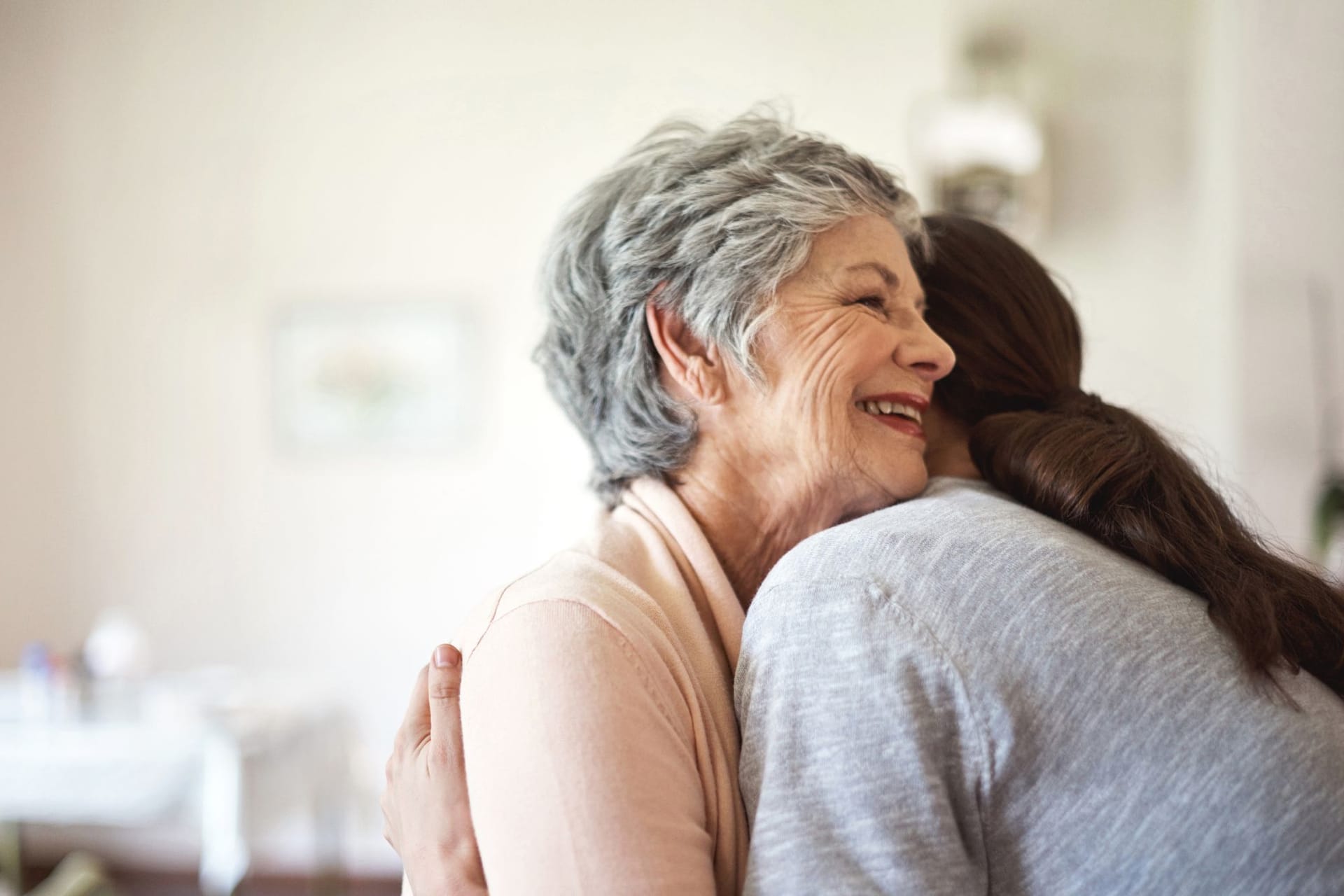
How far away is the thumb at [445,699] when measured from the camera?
0.98 m

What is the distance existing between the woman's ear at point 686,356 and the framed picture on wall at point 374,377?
3.03 meters

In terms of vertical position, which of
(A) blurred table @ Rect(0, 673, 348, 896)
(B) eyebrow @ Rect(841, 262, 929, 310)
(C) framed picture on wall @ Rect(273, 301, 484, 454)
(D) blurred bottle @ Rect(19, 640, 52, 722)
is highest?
(B) eyebrow @ Rect(841, 262, 929, 310)

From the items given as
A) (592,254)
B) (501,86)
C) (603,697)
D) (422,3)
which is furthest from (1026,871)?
(422,3)

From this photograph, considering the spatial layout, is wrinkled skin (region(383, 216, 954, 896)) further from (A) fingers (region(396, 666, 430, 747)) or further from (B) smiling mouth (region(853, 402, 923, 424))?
(A) fingers (region(396, 666, 430, 747))

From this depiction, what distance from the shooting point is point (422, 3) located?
4219mm

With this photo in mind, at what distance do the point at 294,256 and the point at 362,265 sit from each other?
Answer: 281mm

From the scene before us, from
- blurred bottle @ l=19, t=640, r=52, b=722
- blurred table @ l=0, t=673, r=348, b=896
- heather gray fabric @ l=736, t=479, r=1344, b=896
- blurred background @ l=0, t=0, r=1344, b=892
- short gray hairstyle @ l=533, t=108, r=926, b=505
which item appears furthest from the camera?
blurred background @ l=0, t=0, r=1344, b=892

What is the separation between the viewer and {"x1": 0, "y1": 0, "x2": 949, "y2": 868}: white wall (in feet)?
13.4

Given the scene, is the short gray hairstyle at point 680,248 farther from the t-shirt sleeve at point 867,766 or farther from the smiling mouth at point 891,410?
the t-shirt sleeve at point 867,766

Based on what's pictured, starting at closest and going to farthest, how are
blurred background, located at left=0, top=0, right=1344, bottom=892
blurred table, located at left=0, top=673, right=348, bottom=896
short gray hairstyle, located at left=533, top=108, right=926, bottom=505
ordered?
short gray hairstyle, located at left=533, top=108, right=926, bottom=505 < blurred table, located at left=0, top=673, right=348, bottom=896 < blurred background, located at left=0, top=0, right=1344, bottom=892

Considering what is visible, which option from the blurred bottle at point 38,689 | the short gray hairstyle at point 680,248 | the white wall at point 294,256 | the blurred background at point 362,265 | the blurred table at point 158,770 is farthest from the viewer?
the white wall at point 294,256

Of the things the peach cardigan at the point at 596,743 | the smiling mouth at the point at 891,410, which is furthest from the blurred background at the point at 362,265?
the peach cardigan at the point at 596,743

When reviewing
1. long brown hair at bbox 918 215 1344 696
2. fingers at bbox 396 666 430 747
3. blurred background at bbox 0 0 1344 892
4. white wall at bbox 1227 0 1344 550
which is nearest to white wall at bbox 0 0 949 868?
blurred background at bbox 0 0 1344 892

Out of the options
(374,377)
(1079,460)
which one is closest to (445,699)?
(1079,460)
